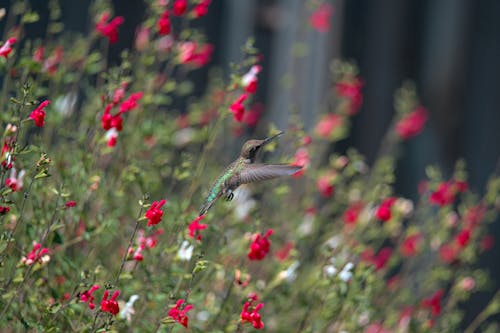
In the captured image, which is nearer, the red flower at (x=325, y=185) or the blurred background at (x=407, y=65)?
the red flower at (x=325, y=185)

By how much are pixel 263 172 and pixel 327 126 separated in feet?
5.85

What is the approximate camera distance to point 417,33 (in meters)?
6.63

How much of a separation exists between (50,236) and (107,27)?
2.51 ft

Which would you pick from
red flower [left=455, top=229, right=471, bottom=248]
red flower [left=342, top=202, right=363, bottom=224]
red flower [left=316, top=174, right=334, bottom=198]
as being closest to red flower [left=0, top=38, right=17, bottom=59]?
red flower [left=316, top=174, right=334, bottom=198]

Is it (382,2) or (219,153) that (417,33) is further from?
(219,153)

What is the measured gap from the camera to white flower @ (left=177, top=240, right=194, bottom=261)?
8.09ft

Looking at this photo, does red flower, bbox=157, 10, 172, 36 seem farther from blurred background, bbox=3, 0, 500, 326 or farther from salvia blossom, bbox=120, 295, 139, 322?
blurred background, bbox=3, 0, 500, 326

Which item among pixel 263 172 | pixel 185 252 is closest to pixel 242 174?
pixel 263 172

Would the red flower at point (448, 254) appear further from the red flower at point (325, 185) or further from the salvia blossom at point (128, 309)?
the salvia blossom at point (128, 309)

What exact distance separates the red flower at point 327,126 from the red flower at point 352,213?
15.8 inches

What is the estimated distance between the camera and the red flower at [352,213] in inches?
140

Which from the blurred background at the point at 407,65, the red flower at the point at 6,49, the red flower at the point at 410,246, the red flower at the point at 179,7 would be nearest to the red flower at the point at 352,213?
the red flower at the point at 410,246

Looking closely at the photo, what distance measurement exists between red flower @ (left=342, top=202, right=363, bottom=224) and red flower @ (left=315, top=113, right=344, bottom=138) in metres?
0.40

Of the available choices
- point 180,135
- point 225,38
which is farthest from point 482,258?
point 180,135
